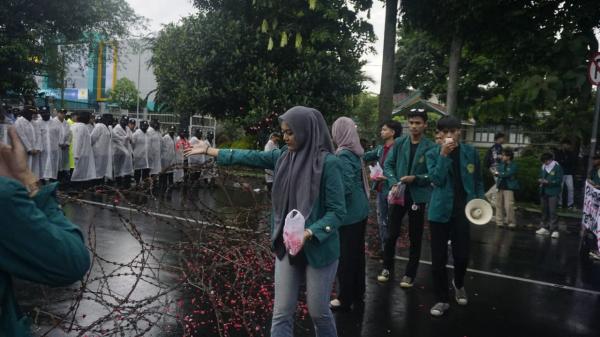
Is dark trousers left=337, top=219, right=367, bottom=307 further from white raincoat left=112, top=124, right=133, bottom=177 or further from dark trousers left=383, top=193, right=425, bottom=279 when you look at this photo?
white raincoat left=112, top=124, right=133, bottom=177

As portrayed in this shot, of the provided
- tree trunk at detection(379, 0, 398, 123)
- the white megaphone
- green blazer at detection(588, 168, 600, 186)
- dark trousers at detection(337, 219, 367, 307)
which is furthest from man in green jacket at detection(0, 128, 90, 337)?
tree trunk at detection(379, 0, 398, 123)

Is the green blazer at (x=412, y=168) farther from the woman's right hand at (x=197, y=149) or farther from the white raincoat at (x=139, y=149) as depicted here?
the white raincoat at (x=139, y=149)

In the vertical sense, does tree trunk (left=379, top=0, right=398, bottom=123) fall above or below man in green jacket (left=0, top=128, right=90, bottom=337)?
above

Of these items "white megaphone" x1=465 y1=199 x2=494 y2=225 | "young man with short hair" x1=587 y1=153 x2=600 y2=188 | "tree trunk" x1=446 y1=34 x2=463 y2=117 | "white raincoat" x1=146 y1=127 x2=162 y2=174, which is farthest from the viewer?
"white raincoat" x1=146 y1=127 x2=162 y2=174

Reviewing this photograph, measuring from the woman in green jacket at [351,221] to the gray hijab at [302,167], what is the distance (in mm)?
1376

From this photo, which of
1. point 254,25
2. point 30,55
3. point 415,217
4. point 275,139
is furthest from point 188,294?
point 30,55

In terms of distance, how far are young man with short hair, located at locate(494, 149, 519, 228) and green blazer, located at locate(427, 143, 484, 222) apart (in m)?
5.91

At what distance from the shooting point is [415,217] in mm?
5473

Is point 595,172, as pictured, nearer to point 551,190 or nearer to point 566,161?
point 551,190

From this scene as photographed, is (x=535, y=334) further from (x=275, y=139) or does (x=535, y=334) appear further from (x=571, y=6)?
(x=571, y=6)

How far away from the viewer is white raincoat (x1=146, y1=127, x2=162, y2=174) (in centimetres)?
1530

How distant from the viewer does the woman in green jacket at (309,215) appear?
3.17 meters

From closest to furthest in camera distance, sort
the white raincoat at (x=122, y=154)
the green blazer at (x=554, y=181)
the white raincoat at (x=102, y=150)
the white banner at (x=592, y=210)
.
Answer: the white banner at (x=592, y=210), the green blazer at (x=554, y=181), the white raincoat at (x=102, y=150), the white raincoat at (x=122, y=154)

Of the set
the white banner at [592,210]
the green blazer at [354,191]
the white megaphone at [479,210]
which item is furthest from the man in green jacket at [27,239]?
the white banner at [592,210]
